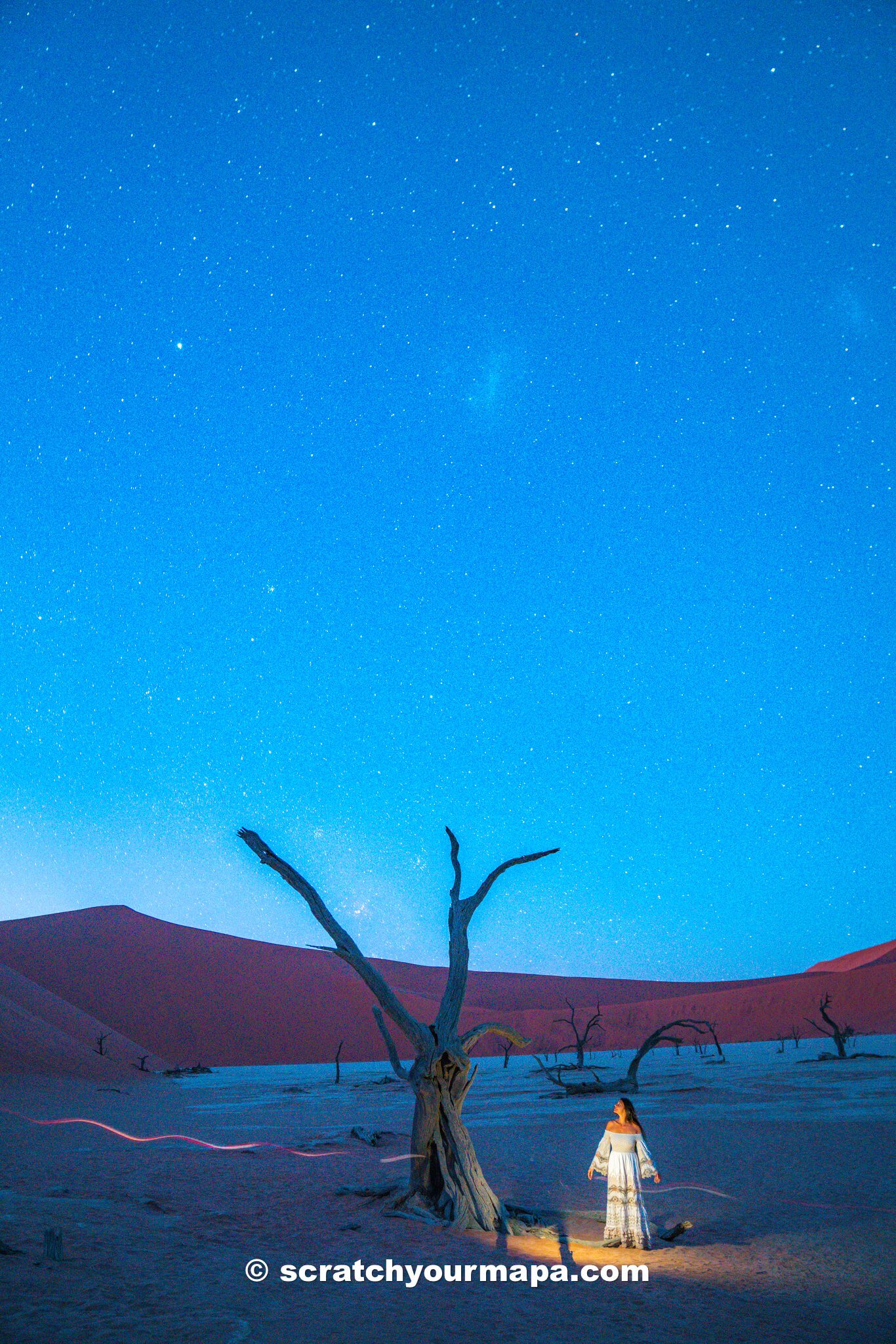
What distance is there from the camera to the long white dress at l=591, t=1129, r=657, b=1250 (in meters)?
8.84

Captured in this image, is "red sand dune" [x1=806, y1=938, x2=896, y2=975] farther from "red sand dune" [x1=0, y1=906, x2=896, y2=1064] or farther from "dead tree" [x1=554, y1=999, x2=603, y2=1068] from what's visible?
"dead tree" [x1=554, y1=999, x2=603, y2=1068]

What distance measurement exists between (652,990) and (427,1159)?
130m

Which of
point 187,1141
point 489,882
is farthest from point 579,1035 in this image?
point 489,882

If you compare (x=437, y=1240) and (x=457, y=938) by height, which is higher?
(x=457, y=938)

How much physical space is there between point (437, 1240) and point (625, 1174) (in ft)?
7.12

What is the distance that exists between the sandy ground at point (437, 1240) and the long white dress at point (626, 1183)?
0.88ft

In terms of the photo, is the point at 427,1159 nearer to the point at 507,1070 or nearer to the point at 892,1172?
the point at 892,1172

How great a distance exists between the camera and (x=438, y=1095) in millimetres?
10266

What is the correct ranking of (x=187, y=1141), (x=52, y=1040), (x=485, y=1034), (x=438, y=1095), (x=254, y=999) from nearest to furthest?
(x=438, y=1095)
(x=485, y=1034)
(x=187, y=1141)
(x=52, y=1040)
(x=254, y=999)

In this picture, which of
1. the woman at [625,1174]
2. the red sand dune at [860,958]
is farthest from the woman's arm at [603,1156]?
the red sand dune at [860,958]

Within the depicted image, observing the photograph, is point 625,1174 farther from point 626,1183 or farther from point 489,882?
point 489,882

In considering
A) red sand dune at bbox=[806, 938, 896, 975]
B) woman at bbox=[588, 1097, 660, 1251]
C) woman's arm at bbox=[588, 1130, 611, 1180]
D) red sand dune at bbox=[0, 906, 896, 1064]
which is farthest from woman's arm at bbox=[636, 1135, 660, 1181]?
red sand dune at bbox=[806, 938, 896, 975]

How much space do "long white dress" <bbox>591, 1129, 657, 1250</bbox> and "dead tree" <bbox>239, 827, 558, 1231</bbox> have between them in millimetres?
1370

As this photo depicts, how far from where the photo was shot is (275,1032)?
75.4 m
